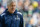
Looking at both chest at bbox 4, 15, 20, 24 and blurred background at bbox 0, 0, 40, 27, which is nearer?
chest at bbox 4, 15, 20, 24

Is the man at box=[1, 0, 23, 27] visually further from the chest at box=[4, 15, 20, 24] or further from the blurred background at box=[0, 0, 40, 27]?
the blurred background at box=[0, 0, 40, 27]

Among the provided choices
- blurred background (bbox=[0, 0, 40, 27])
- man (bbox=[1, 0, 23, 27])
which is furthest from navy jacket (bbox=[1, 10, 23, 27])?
blurred background (bbox=[0, 0, 40, 27])

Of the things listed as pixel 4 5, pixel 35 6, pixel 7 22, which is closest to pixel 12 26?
pixel 7 22

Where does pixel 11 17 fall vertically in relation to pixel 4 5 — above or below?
below

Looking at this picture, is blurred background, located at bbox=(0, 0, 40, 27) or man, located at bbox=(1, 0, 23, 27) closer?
man, located at bbox=(1, 0, 23, 27)

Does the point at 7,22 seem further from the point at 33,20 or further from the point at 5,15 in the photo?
the point at 33,20

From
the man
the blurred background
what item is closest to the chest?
the man

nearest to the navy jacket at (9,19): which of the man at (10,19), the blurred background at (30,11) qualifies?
the man at (10,19)

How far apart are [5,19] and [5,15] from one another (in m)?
0.05

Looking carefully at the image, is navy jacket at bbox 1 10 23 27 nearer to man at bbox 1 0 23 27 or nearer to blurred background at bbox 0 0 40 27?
man at bbox 1 0 23 27

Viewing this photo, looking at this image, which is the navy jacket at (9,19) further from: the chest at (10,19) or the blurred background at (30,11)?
the blurred background at (30,11)

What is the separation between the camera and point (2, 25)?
1.14m

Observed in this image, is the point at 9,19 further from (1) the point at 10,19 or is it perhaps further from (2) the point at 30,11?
(2) the point at 30,11

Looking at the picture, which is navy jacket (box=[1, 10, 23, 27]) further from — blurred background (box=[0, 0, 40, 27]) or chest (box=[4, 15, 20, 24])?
blurred background (box=[0, 0, 40, 27])
